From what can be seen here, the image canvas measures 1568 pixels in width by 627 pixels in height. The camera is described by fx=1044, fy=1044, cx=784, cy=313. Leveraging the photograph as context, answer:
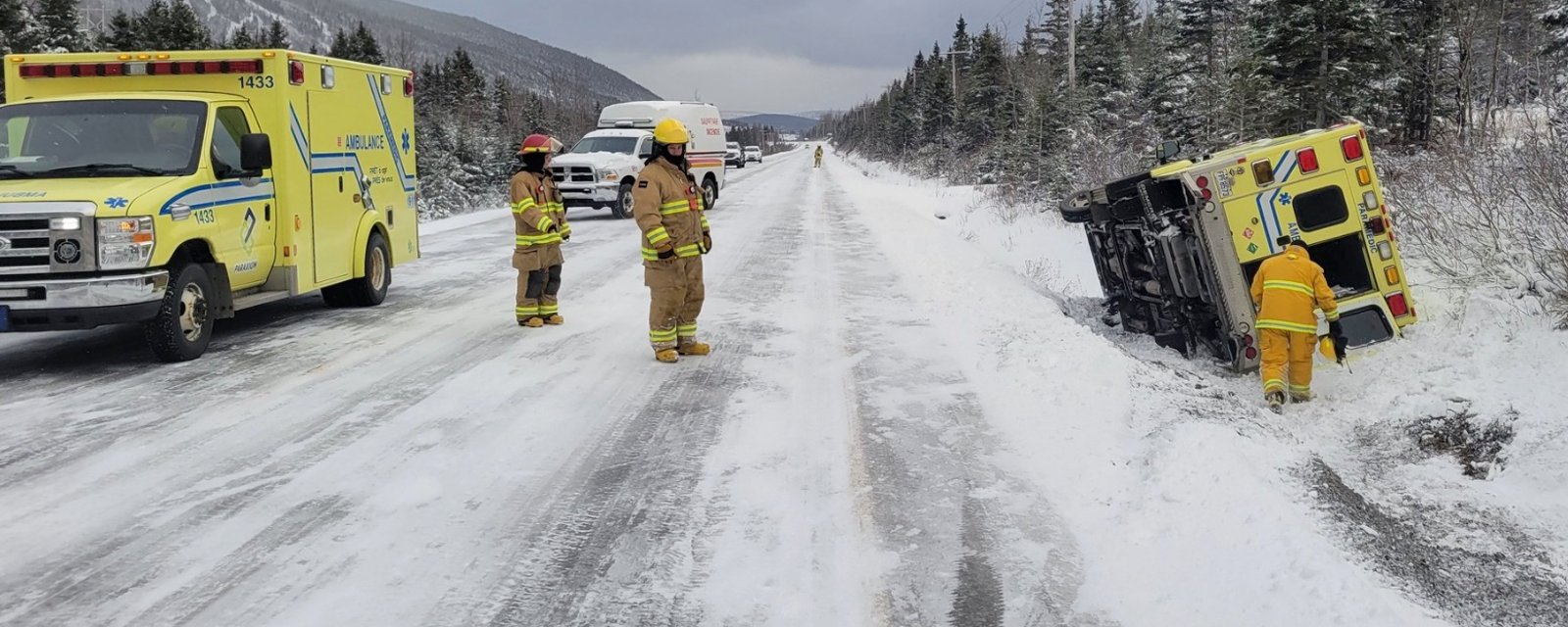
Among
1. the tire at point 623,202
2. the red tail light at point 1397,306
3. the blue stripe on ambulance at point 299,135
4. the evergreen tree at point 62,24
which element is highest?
the evergreen tree at point 62,24

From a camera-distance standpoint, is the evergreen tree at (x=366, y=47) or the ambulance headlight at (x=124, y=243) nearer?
the ambulance headlight at (x=124, y=243)

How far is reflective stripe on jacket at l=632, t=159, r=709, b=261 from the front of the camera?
25.2 feet

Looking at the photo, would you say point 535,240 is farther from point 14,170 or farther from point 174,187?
point 14,170

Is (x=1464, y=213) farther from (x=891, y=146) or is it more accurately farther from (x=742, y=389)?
(x=891, y=146)

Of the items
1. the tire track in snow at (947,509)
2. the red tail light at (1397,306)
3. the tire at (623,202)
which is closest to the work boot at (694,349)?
the tire track in snow at (947,509)

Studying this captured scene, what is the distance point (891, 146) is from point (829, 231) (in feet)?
237

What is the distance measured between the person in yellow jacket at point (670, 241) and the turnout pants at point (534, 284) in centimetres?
152

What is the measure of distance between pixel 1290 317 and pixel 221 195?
7.72 meters

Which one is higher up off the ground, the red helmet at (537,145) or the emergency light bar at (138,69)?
the emergency light bar at (138,69)

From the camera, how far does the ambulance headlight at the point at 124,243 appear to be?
6.85m

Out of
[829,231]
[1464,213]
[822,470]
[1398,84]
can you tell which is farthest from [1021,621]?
[1398,84]

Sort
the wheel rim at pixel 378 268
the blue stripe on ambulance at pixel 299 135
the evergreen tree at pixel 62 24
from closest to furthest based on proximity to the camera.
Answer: the blue stripe on ambulance at pixel 299 135, the wheel rim at pixel 378 268, the evergreen tree at pixel 62 24

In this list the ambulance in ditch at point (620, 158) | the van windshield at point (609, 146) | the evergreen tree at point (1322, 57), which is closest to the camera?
the evergreen tree at point (1322, 57)

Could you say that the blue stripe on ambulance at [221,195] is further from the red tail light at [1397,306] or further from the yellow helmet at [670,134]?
the red tail light at [1397,306]
